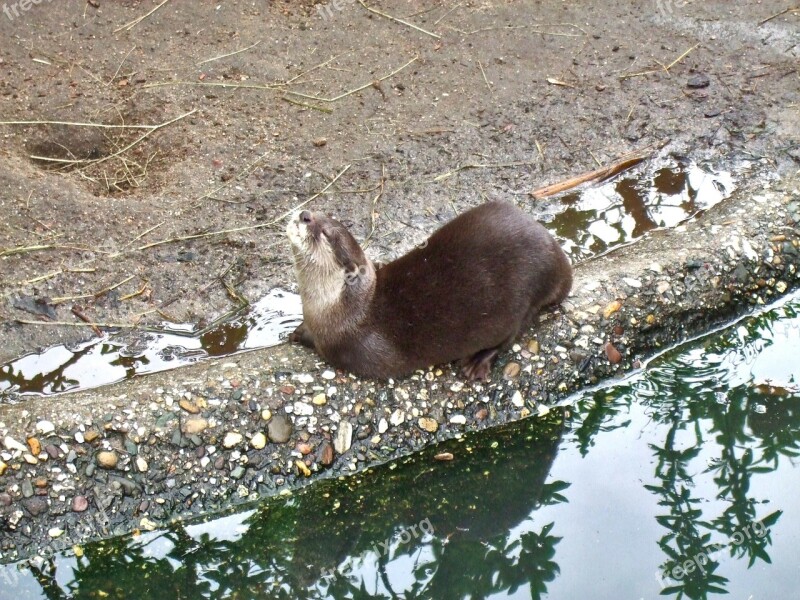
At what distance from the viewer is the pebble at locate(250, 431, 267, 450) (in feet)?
11.5

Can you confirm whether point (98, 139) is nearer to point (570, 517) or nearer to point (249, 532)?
point (249, 532)

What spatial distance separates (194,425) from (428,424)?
A: 0.88 meters

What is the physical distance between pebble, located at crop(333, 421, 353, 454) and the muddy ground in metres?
0.85

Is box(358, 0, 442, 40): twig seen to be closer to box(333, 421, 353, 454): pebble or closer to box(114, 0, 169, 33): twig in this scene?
box(114, 0, 169, 33): twig

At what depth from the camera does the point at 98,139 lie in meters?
4.96

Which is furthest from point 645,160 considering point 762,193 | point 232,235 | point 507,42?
point 232,235

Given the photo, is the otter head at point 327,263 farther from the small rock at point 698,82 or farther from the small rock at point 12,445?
the small rock at point 698,82

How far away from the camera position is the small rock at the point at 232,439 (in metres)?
3.48

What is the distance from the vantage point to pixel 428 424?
12.2 feet

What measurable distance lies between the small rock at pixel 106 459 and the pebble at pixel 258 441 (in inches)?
19.1

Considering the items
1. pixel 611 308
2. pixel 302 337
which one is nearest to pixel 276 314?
pixel 302 337

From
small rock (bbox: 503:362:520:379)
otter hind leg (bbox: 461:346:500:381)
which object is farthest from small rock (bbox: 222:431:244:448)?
small rock (bbox: 503:362:520:379)

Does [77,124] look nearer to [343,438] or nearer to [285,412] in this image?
[285,412]

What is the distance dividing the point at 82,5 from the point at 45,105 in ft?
3.45
